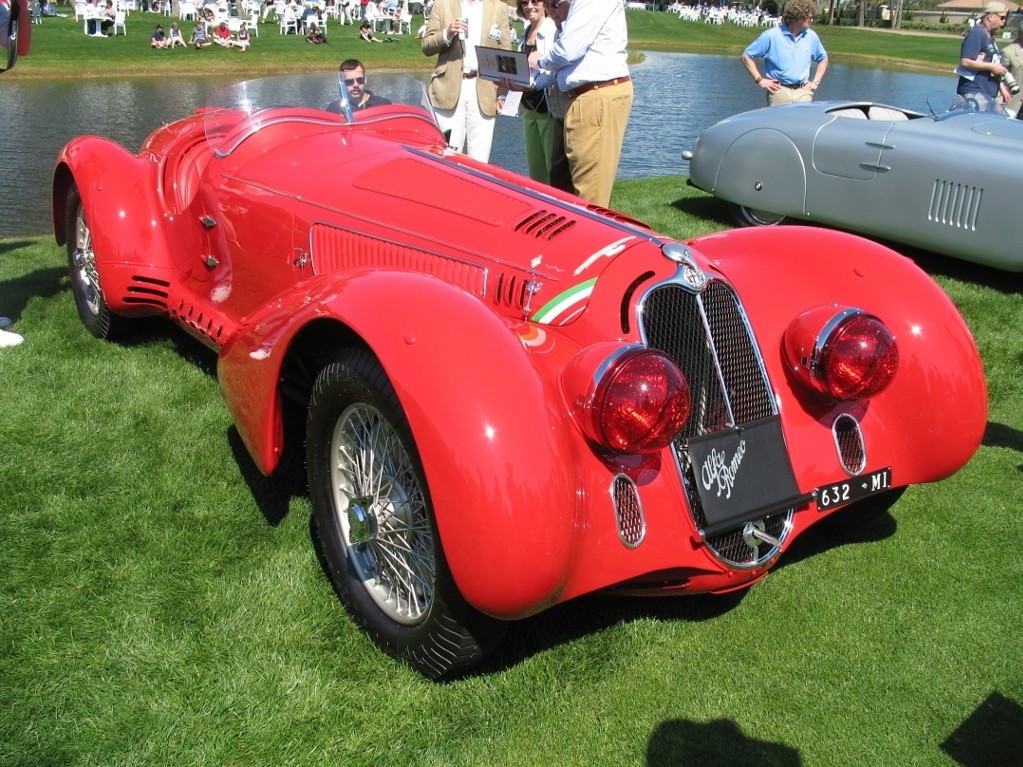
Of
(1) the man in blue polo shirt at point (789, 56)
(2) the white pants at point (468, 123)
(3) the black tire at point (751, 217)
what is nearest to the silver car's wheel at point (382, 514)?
(2) the white pants at point (468, 123)

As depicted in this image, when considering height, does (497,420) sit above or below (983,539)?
above

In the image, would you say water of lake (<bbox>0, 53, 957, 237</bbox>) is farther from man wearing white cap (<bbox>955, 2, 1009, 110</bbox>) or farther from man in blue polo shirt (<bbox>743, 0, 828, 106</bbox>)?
man wearing white cap (<bbox>955, 2, 1009, 110</bbox>)

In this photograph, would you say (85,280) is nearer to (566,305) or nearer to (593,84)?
(593,84)

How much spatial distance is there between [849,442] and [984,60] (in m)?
8.06

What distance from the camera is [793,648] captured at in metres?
3.10

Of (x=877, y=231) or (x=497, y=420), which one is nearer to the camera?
(x=497, y=420)

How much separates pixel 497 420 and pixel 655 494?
25.1 inches

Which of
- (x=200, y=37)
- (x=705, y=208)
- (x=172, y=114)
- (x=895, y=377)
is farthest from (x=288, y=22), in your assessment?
(x=895, y=377)

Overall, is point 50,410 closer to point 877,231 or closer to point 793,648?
point 793,648

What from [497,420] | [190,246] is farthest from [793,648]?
[190,246]

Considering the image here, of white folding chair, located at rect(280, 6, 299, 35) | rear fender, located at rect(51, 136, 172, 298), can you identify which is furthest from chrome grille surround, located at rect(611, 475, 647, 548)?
white folding chair, located at rect(280, 6, 299, 35)

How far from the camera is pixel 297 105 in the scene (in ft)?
15.2

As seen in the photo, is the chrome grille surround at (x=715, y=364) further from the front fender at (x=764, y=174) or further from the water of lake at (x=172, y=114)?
the water of lake at (x=172, y=114)

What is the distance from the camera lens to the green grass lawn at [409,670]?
8.74 ft
